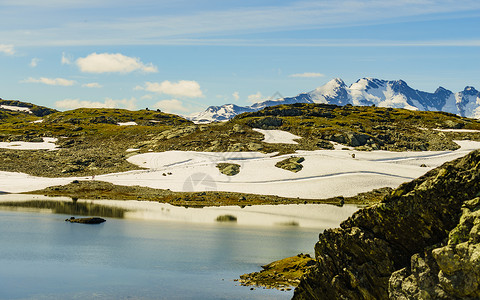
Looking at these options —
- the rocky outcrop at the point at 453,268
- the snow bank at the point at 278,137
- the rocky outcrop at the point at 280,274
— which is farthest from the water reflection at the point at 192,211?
the snow bank at the point at 278,137

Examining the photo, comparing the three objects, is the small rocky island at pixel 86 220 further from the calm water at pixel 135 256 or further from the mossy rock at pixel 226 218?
the mossy rock at pixel 226 218

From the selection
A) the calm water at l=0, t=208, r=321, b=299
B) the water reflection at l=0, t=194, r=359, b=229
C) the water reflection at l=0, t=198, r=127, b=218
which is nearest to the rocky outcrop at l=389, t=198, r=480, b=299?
the calm water at l=0, t=208, r=321, b=299

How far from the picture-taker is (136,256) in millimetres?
55312

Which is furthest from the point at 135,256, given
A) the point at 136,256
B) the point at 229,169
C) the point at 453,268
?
the point at 229,169

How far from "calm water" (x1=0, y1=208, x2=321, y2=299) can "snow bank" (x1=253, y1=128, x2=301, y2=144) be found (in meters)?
91.2

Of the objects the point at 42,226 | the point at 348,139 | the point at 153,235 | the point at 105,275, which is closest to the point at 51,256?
the point at 105,275

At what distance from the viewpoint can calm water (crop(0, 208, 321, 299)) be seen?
4075cm

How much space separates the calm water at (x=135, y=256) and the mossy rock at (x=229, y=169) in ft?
178

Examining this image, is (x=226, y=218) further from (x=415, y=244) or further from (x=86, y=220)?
(x=415, y=244)

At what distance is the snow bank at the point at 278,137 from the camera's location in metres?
170

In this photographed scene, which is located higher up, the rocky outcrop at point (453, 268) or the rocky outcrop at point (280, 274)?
the rocky outcrop at point (453, 268)

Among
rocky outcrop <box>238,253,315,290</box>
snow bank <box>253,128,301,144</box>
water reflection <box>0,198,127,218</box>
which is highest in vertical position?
snow bank <box>253,128,301,144</box>

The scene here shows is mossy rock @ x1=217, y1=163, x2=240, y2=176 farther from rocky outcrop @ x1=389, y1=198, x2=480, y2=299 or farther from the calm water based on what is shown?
rocky outcrop @ x1=389, y1=198, x2=480, y2=299

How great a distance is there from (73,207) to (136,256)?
51.4m
